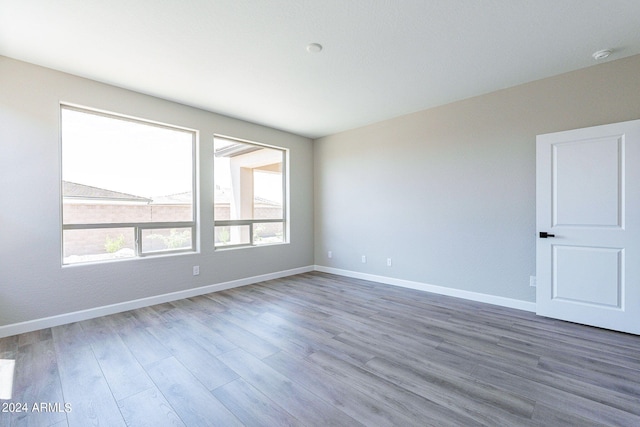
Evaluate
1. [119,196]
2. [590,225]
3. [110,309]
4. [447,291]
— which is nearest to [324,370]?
[447,291]

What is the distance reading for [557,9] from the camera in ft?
6.81

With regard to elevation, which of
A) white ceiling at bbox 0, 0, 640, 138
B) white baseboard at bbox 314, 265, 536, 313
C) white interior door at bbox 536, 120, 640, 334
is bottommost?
white baseboard at bbox 314, 265, 536, 313

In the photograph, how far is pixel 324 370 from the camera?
2.08 metres

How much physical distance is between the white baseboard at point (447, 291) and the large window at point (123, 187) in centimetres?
278

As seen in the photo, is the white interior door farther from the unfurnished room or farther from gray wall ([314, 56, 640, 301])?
gray wall ([314, 56, 640, 301])

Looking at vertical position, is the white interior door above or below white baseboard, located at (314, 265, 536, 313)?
above

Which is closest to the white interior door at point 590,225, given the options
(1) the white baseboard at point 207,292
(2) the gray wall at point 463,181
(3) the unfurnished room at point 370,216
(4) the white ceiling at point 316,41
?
(3) the unfurnished room at point 370,216

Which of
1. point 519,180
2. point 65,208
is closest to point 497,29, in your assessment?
point 519,180

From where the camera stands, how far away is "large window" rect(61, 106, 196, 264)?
315 centimetres

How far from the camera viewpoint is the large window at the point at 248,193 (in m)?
4.38

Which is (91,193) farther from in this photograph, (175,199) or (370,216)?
(370,216)

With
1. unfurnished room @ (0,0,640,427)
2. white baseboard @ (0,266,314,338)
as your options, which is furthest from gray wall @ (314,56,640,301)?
white baseboard @ (0,266,314,338)

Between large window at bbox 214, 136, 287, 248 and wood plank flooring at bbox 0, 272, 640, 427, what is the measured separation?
157 cm

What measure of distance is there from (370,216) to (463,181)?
156 cm
